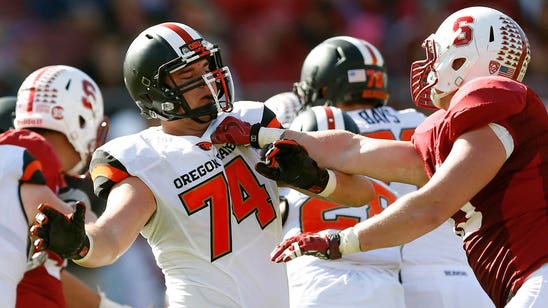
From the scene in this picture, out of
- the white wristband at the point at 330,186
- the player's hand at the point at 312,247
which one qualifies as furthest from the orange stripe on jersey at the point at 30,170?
the player's hand at the point at 312,247

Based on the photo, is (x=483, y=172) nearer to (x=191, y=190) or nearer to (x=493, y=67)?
(x=493, y=67)

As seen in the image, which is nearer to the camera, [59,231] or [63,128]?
[59,231]

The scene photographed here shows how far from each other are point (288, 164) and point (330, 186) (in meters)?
0.30

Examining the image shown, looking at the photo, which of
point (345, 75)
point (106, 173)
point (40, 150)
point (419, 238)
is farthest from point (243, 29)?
point (106, 173)

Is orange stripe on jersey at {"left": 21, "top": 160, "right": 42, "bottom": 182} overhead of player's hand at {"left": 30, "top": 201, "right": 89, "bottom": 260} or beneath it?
beneath

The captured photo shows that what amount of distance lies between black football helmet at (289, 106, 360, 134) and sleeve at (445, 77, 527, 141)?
1.37 m

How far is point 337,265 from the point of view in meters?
5.57

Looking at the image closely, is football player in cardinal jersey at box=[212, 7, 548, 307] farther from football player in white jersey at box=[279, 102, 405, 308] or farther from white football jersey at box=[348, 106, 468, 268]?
white football jersey at box=[348, 106, 468, 268]

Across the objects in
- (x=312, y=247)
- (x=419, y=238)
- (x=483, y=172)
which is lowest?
(x=419, y=238)

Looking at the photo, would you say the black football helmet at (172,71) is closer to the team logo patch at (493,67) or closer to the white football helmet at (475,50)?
the white football helmet at (475,50)

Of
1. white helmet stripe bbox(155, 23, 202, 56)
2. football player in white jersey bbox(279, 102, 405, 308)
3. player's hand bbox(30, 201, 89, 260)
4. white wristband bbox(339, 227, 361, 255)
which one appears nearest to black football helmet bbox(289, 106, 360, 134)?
football player in white jersey bbox(279, 102, 405, 308)

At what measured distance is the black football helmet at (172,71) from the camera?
→ 490 centimetres

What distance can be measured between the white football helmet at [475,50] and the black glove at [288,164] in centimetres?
70

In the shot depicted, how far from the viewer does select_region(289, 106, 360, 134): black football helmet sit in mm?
5809
